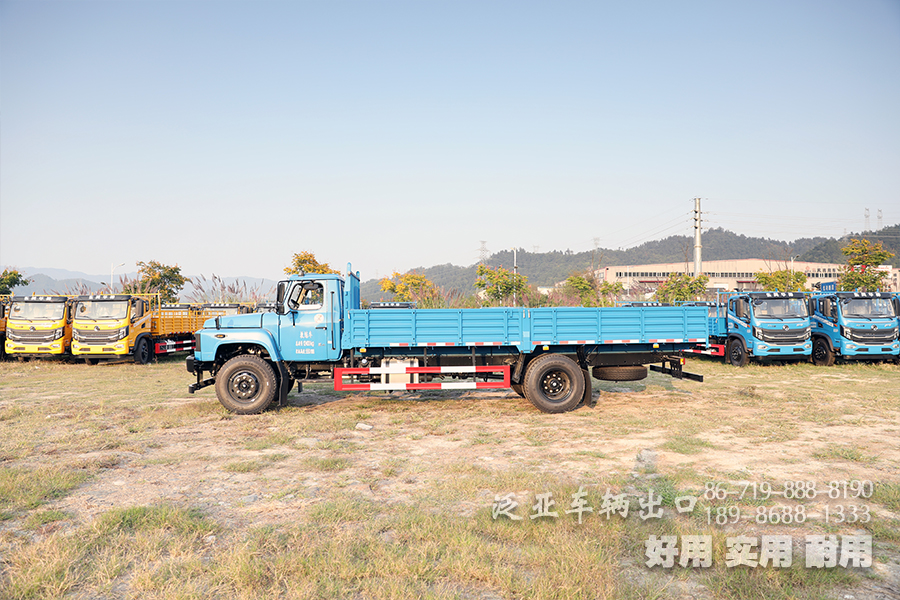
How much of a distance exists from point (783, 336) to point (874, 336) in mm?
2889

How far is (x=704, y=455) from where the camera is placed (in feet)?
24.5

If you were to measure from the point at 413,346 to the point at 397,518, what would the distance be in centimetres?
555

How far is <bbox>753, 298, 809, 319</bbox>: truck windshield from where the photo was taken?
16938 millimetres

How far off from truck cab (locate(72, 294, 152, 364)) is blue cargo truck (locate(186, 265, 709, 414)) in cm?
954

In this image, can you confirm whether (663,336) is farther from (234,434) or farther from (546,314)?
(234,434)

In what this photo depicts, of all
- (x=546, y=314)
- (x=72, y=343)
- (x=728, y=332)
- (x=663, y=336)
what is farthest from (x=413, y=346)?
(x=72, y=343)

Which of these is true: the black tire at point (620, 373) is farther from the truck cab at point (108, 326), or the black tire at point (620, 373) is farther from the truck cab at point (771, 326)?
the truck cab at point (108, 326)

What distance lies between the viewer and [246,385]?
34.5 feet

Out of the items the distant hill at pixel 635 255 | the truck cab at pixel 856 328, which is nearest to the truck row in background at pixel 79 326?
the truck cab at pixel 856 328

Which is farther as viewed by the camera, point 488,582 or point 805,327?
point 805,327

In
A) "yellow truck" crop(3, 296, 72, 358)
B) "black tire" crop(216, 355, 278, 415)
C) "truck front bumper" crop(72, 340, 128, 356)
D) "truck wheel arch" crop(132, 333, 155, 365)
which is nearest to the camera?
"black tire" crop(216, 355, 278, 415)

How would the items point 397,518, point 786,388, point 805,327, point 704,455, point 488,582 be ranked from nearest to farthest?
point 488,582, point 397,518, point 704,455, point 786,388, point 805,327

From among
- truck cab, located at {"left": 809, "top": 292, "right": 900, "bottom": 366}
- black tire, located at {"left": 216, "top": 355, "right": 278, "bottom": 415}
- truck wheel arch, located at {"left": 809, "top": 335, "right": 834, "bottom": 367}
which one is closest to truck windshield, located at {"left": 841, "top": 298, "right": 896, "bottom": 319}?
truck cab, located at {"left": 809, "top": 292, "right": 900, "bottom": 366}

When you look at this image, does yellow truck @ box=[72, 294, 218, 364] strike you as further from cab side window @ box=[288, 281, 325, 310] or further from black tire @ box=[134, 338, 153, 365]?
cab side window @ box=[288, 281, 325, 310]
